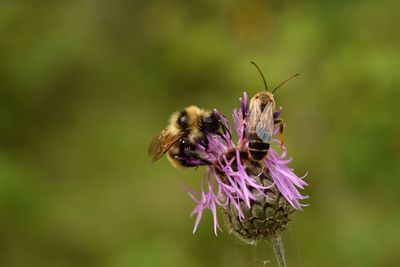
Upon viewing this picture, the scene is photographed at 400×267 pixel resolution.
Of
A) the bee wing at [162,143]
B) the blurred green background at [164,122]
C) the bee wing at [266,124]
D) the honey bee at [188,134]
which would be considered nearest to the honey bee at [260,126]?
the bee wing at [266,124]

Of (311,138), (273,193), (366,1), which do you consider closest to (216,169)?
(273,193)

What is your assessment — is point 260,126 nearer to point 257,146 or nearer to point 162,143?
point 257,146

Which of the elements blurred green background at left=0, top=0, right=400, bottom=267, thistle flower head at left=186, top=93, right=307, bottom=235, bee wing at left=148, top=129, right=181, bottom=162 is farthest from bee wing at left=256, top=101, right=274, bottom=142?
blurred green background at left=0, top=0, right=400, bottom=267

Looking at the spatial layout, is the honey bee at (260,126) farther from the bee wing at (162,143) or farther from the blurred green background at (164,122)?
the blurred green background at (164,122)

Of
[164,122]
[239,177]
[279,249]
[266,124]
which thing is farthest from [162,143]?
[164,122]

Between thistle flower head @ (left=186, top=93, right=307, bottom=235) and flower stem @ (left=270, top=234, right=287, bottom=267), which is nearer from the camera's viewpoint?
flower stem @ (left=270, top=234, right=287, bottom=267)

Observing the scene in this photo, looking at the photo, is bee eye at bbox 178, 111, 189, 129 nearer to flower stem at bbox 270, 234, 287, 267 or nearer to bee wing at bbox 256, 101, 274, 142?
bee wing at bbox 256, 101, 274, 142

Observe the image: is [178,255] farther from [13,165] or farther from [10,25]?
[10,25]
